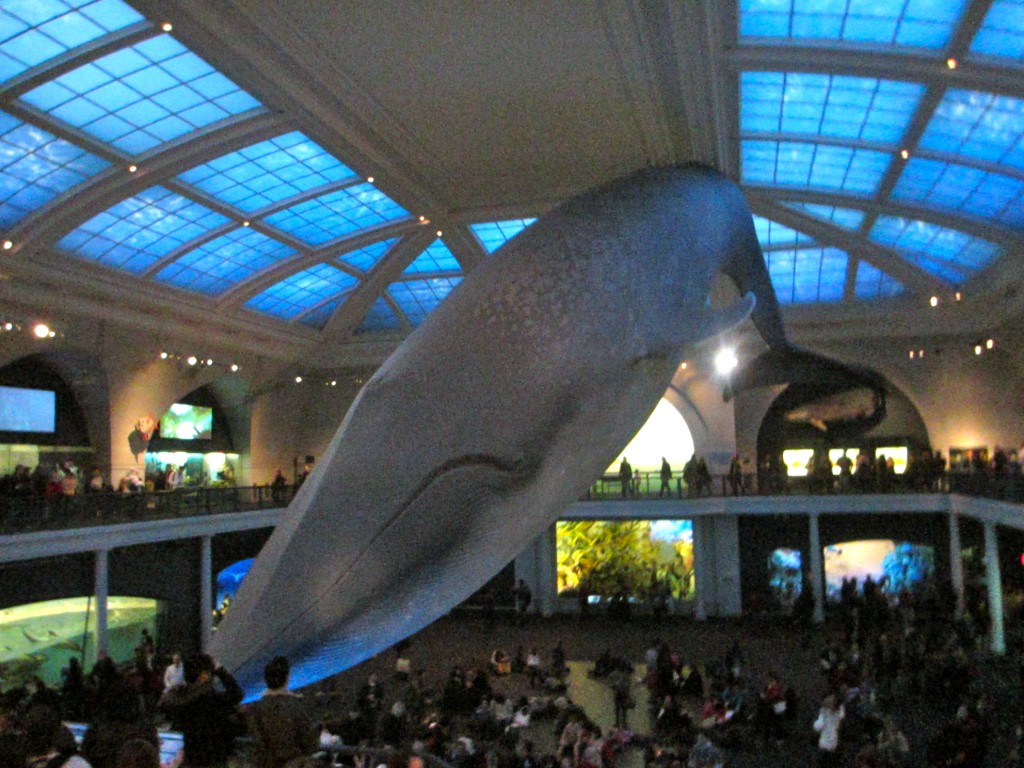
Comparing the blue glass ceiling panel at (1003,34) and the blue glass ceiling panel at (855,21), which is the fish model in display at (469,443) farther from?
the blue glass ceiling panel at (1003,34)

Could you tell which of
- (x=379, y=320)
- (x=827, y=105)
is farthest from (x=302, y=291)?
(x=827, y=105)

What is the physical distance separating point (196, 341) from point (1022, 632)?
22.0 m

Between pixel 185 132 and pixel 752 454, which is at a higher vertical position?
pixel 185 132

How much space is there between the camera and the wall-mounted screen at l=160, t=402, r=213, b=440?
27766 millimetres

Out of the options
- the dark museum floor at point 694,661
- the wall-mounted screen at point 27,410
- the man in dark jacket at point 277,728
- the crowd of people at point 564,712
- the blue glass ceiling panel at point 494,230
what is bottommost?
the dark museum floor at point 694,661

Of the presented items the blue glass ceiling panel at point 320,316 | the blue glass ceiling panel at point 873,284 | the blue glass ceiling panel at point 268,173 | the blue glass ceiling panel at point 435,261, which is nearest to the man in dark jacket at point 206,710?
the blue glass ceiling panel at point 268,173

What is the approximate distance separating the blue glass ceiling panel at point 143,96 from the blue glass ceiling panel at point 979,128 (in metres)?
12.7

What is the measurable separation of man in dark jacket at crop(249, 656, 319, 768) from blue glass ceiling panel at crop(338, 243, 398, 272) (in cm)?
2186

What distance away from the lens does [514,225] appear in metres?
22.9

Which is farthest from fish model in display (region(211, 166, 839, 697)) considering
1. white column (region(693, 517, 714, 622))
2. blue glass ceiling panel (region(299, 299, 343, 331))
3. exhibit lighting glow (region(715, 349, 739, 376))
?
blue glass ceiling panel (region(299, 299, 343, 331))

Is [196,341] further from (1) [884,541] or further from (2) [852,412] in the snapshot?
(1) [884,541]

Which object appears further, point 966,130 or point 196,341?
point 196,341

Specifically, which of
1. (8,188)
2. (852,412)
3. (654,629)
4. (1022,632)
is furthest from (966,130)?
(8,188)

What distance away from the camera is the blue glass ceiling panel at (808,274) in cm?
2370
